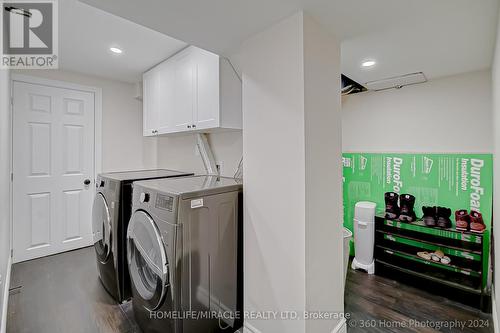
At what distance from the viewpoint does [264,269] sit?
1.51m

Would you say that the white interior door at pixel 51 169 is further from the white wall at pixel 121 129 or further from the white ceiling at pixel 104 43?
the white ceiling at pixel 104 43

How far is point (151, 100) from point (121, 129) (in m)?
1.01

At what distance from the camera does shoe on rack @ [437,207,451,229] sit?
2.17 metres

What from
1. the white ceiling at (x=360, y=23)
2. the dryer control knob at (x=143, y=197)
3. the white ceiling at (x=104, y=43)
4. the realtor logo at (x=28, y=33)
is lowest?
the dryer control knob at (x=143, y=197)

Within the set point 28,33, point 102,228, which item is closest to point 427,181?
point 102,228

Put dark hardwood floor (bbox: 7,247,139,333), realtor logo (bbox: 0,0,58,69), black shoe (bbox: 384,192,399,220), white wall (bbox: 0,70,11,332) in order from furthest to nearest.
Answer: black shoe (bbox: 384,192,399,220), dark hardwood floor (bbox: 7,247,139,333), realtor logo (bbox: 0,0,58,69), white wall (bbox: 0,70,11,332)

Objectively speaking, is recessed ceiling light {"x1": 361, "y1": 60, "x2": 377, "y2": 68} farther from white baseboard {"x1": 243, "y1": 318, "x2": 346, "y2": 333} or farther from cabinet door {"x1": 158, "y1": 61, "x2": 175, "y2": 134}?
white baseboard {"x1": 243, "y1": 318, "x2": 346, "y2": 333}

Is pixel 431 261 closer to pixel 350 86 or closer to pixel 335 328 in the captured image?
pixel 335 328

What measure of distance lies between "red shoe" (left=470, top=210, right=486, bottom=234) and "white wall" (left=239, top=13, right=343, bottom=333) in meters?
1.38

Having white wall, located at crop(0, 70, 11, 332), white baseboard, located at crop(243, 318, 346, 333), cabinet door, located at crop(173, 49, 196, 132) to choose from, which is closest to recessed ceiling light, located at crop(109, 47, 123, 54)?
cabinet door, located at crop(173, 49, 196, 132)

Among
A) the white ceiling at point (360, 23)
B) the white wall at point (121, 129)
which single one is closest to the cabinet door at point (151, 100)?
the white wall at point (121, 129)

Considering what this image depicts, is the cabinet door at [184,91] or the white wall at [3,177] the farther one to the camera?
the cabinet door at [184,91]

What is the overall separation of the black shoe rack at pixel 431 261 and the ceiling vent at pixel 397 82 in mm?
1398

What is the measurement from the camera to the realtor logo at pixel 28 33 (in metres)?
1.67
